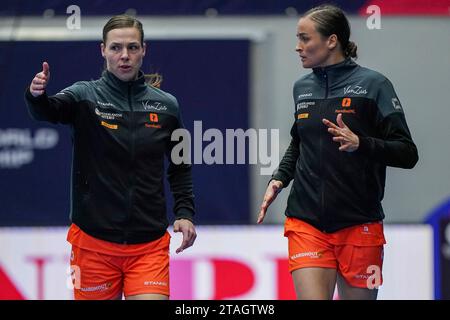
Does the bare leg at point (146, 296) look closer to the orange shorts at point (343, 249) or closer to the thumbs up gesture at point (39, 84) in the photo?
the orange shorts at point (343, 249)

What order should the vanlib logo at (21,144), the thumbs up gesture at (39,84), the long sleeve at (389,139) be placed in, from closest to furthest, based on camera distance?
the thumbs up gesture at (39,84), the long sleeve at (389,139), the vanlib logo at (21,144)

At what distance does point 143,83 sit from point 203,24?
1316mm

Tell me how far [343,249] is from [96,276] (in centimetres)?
89

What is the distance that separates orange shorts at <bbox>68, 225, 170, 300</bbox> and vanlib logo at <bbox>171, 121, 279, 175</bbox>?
112 centimetres

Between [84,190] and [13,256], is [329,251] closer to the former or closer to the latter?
[84,190]

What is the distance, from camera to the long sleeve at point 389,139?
10.4 ft

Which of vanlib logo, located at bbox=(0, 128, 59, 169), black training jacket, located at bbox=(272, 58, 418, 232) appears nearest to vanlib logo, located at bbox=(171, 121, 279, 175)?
vanlib logo, located at bbox=(0, 128, 59, 169)

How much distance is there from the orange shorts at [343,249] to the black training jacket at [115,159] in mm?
487

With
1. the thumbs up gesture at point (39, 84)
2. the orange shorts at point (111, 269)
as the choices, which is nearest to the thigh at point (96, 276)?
the orange shorts at point (111, 269)

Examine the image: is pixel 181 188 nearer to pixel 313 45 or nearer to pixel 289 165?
pixel 289 165

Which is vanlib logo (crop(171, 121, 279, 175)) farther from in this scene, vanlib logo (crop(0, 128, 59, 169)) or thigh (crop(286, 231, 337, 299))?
thigh (crop(286, 231, 337, 299))

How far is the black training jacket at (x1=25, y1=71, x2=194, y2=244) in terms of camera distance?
3.20 m

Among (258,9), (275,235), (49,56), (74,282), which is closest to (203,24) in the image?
(258,9)
